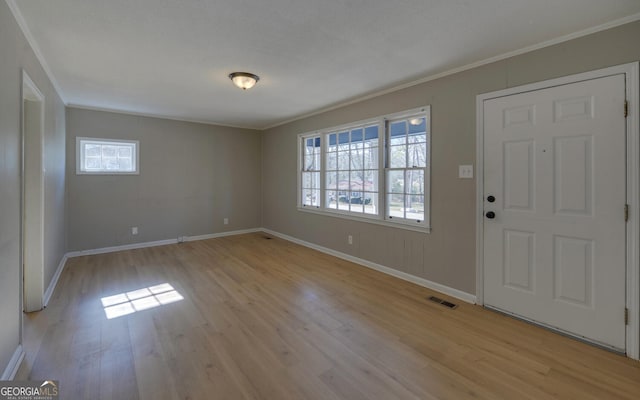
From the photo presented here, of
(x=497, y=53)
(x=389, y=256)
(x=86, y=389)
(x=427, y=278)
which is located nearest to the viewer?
(x=86, y=389)

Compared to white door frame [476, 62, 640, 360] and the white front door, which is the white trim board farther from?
white door frame [476, 62, 640, 360]

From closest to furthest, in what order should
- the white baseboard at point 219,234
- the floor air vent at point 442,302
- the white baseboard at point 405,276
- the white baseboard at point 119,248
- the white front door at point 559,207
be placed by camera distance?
the white front door at point 559,207, the floor air vent at point 442,302, the white baseboard at point 405,276, the white baseboard at point 119,248, the white baseboard at point 219,234

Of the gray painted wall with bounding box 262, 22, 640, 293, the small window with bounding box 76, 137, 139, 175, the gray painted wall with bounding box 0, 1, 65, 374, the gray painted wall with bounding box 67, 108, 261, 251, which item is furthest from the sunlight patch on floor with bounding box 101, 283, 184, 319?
the small window with bounding box 76, 137, 139, 175

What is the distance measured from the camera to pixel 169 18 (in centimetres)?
213

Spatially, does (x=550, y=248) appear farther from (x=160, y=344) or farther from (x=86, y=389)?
(x=86, y=389)

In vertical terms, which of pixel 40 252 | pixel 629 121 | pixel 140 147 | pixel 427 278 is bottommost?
pixel 427 278

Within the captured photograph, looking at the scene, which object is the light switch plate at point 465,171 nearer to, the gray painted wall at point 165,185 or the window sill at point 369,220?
the window sill at point 369,220

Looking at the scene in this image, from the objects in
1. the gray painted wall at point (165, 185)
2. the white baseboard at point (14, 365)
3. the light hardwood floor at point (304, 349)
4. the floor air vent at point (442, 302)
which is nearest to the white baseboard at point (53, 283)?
the light hardwood floor at point (304, 349)

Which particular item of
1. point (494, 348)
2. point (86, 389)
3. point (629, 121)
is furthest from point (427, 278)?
point (86, 389)

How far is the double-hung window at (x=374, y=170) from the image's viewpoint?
359cm

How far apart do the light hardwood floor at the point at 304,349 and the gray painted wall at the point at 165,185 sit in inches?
69.2

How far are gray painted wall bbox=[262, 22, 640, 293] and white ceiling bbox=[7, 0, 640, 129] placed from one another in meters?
0.15

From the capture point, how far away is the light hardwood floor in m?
1.78

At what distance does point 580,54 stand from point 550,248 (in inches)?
64.7
